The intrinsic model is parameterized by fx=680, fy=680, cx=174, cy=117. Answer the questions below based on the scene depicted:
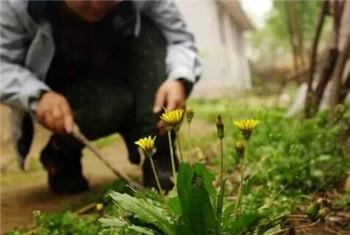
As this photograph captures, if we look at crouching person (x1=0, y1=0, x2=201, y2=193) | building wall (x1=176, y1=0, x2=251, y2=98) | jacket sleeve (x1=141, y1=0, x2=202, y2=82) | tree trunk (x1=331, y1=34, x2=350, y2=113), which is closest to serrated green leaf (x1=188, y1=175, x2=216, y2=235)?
crouching person (x1=0, y1=0, x2=201, y2=193)

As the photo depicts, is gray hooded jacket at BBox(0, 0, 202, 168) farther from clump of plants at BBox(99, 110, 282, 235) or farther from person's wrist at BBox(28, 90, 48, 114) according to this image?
clump of plants at BBox(99, 110, 282, 235)

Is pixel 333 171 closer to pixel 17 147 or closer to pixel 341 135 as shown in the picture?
pixel 341 135

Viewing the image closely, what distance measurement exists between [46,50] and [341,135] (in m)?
1.03

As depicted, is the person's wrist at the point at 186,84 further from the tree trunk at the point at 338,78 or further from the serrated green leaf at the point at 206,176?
the serrated green leaf at the point at 206,176

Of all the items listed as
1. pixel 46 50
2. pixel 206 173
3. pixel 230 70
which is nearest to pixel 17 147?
pixel 46 50

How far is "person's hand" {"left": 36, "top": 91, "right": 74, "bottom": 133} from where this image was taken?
1.95 meters

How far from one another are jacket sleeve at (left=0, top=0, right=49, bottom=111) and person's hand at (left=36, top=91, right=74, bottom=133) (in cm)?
6

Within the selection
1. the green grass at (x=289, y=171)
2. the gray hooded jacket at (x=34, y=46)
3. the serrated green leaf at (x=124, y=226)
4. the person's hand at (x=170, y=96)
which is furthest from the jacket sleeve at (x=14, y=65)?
the serrated green leaf at (x=124, y=226)

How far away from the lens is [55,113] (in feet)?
6.44

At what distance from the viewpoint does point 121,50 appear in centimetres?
249

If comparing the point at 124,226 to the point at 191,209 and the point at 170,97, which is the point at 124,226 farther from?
the point at 170,97

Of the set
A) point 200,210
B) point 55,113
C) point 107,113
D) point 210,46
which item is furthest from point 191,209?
point 210,46

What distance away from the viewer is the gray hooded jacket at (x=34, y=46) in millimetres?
2164

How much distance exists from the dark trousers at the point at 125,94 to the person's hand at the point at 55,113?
12.0 inches
